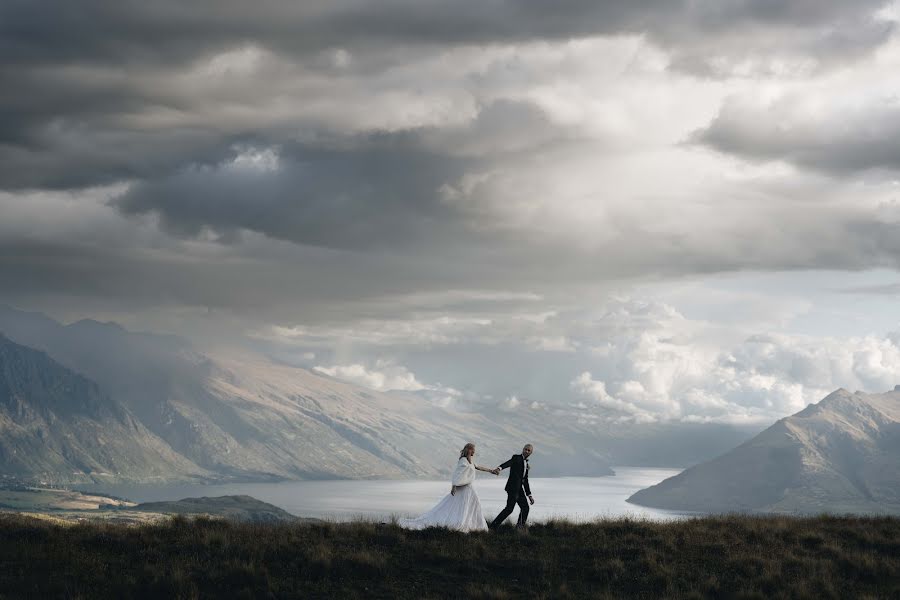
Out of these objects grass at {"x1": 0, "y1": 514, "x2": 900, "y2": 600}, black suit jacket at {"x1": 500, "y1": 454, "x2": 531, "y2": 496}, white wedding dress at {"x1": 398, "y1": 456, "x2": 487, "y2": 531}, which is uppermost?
black suit jacket at {"x1": 500, "y1": 454, "x2": 531, "y2": 496}

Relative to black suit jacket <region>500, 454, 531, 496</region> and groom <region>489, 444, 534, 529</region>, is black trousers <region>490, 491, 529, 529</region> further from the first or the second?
black suit jacket <region>500, 454, 531, 496</region>

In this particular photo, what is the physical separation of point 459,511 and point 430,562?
173 inches

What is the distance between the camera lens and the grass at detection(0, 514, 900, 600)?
2242 centimetres

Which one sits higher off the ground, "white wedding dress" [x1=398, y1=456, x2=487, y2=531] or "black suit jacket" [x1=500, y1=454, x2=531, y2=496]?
"black suit jacket" [x1=500, y1=454, x2=531, y2=496]

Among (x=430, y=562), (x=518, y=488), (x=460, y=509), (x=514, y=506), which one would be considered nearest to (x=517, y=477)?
(x=518, y=488)

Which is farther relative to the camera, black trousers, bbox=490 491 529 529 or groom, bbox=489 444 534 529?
groom, bbox=489 444 534 529

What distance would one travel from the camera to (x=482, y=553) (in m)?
26.3

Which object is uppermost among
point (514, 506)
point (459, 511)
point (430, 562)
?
point (514, 506)

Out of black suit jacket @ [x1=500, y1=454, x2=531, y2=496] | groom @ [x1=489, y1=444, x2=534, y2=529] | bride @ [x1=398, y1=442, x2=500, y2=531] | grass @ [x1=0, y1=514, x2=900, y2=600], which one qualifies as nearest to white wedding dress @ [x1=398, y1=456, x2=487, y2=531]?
bride @ [x1=398, y1=442, x2=500, y2=531]

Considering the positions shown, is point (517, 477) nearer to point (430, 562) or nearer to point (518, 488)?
point (518, 488)

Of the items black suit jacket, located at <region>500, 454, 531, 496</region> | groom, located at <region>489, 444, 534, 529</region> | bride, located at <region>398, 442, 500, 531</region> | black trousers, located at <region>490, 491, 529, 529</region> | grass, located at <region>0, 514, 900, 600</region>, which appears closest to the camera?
grass, located at <region>0, 514, 900, 600</region>

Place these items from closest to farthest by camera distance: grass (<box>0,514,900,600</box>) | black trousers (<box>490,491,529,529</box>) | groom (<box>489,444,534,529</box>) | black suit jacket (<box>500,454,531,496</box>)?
grass (<box>0,514,900,600</box>) < black trousers (<box>490,491,529,529</box>) < groom (<box>489,444,534,529</box>) < black suit jacket (<box>500,454,531,496</box>)

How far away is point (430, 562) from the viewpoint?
1005 inches

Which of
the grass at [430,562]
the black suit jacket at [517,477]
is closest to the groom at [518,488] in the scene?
the black suit jacket at [517,477]
